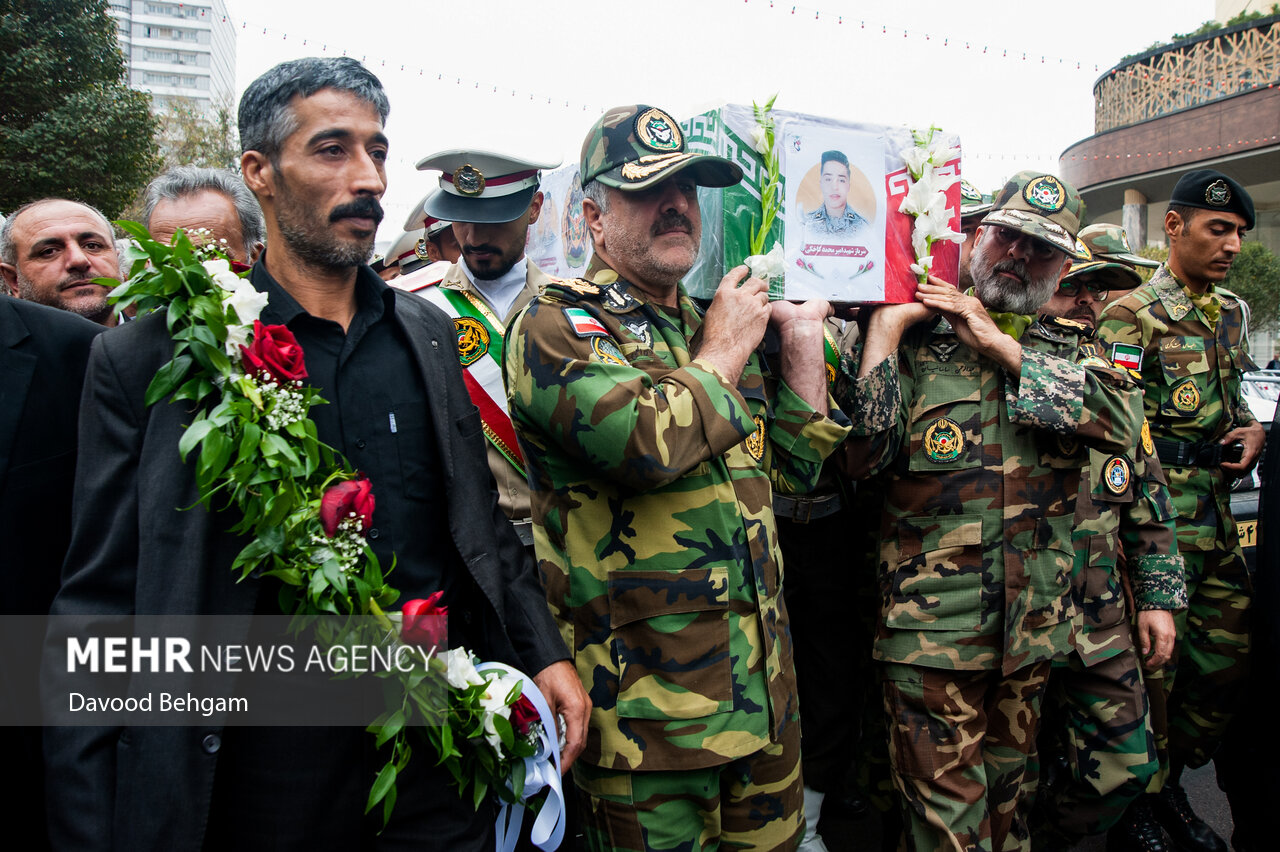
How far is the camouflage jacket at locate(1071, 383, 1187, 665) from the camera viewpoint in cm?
301

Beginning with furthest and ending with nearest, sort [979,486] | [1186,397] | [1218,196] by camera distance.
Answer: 1. [1218,196]
2. [1186,397]
3. [979,486]

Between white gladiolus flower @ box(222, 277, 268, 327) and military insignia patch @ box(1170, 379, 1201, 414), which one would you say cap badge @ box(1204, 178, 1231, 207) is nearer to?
military insignia patch @ box(1170, 379, 1201, 414)

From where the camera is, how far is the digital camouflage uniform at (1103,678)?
9.78ft

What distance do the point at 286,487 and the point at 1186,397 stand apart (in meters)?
4.09

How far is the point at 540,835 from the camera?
1824mm

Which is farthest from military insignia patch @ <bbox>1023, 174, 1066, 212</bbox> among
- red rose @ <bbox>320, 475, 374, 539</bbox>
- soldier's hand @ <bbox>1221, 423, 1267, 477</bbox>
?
red rose @ <bbox>320, 475, 374, 539</bbox>

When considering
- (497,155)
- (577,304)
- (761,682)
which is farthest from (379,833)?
(497,155)

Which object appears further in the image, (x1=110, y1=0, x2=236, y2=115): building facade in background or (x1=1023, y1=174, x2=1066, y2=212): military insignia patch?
(x1=110, y1=0, x2=236, y2=115): building facade in background

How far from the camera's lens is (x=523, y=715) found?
1.77 meters

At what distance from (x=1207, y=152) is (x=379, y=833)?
26.1 m

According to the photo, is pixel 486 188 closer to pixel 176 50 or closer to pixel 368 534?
pixel 368 534

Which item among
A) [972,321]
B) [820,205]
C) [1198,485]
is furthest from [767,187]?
[1198,485]

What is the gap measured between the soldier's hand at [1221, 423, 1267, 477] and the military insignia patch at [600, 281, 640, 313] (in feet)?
10.9

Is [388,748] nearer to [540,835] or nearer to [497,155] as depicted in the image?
[540,835]
